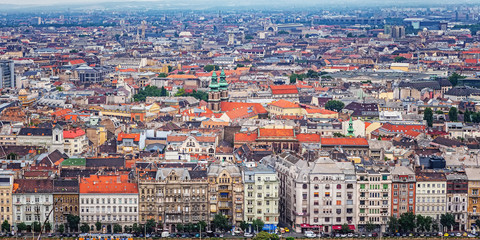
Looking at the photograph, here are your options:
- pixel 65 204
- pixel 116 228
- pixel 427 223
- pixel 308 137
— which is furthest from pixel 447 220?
pixel 65 204

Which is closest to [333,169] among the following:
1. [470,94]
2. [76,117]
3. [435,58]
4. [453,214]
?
[453,214]

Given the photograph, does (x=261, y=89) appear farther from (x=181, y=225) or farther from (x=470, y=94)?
(x=181, y=225)

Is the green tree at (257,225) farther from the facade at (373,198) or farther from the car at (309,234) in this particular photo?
the facade at (373,198)

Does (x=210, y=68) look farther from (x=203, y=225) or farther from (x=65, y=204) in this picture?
(x=203, y=225)

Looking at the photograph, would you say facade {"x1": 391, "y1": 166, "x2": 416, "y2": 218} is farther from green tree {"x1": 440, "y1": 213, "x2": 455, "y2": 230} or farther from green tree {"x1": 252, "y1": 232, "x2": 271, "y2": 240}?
green tree {"x1": 252, "y1": 232, "x2": 271, "y2": 240}

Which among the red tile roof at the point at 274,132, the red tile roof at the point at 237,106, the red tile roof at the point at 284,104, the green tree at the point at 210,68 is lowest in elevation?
the green tree at the point at 210,68

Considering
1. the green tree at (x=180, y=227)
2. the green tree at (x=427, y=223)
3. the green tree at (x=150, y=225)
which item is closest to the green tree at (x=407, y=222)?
the green tree at (x=427, y=223)
